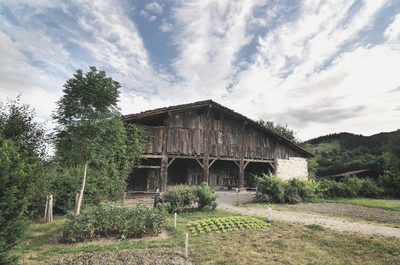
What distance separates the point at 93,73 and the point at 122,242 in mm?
7347

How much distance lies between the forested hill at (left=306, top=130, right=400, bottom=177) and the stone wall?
30.9 m

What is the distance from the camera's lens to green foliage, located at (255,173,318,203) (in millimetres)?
14078

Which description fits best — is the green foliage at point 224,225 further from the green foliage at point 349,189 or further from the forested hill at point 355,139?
the forested hill at point 355,139

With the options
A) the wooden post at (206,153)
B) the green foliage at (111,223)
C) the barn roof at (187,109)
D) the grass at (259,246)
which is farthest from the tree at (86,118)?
the wooden post at (206,153)

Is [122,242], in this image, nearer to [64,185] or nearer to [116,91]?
[64,185]

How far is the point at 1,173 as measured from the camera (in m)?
3.54

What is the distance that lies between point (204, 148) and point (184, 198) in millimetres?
8104

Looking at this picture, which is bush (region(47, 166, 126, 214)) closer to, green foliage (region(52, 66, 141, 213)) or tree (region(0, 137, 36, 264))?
green foliage (region(52, 66, 141, 213))

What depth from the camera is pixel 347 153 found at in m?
53.6

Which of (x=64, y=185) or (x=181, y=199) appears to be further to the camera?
(x=181, y=199)

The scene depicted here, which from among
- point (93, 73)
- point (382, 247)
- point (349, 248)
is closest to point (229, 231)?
point (349, 248)

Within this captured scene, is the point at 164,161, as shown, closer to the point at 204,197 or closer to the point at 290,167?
the point at 204,197

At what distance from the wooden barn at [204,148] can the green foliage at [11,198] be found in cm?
1112

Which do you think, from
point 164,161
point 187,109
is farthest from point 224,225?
point 187,109
